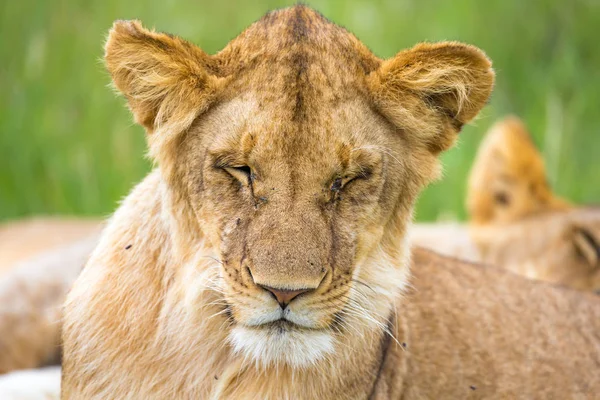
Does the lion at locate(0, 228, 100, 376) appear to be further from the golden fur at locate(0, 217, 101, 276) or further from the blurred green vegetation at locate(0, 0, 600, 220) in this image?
the blurred green vegetation at locate(0, 0, 600, 220)

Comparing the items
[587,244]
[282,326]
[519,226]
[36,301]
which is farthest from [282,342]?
[519,226]

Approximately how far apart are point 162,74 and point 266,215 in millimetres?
483

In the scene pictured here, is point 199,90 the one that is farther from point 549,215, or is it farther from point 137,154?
point 137,154

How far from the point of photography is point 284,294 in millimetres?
2391

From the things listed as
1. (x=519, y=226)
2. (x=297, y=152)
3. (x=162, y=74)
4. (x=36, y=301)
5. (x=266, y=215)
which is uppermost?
(x=162, y=74)

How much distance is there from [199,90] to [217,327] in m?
0.66

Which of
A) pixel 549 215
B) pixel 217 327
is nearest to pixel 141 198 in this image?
pixel 217 327

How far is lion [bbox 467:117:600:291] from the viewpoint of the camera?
5.81m

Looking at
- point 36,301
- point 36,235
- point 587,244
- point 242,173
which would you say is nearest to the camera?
point 242,173

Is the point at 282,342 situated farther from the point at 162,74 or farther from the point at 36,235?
the point at 36,235

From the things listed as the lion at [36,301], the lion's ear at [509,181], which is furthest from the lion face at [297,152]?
the lion's ear at [509,181]

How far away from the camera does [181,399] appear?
9.50 feet

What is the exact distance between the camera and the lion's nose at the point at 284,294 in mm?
2389

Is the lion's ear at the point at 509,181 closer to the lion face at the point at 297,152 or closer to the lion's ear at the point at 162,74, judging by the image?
the lion face at the point at 297,152
